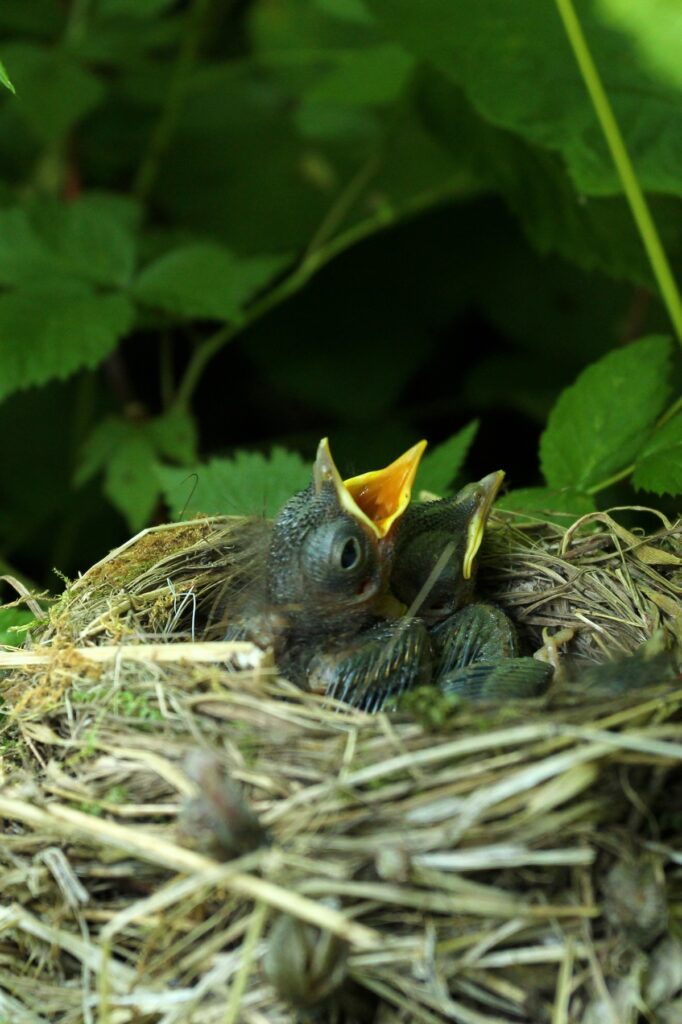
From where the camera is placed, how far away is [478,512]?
5.20 feet

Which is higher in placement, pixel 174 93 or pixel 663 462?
pixel 174 93

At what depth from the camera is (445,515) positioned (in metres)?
1.60

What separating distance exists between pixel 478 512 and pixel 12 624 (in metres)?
0.70

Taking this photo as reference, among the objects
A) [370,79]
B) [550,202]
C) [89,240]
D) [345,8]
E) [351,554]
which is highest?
[345,8]

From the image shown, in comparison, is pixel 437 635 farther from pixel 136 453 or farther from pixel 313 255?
pixel 313 255

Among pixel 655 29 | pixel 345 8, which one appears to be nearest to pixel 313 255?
pixel 345 8

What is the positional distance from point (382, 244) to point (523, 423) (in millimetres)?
707

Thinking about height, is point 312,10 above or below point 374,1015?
above

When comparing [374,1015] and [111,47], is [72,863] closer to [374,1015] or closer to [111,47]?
[374,1015]

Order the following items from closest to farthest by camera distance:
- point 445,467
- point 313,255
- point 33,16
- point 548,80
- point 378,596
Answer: point 378,596, point 445,467, point 548,80, point 313,255, point 33,16

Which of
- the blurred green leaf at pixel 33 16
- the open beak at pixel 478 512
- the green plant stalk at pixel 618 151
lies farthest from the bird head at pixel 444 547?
the blurred green leaf at pixel 33 16

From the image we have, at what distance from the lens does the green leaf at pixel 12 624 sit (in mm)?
1497

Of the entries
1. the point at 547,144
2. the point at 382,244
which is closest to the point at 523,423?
the point at 382,244

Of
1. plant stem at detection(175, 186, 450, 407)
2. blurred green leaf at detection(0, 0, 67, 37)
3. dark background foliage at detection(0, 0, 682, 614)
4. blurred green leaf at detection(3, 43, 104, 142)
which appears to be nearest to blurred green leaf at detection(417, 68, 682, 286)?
dark background foliage at detection(0, 0, 682, 614)
